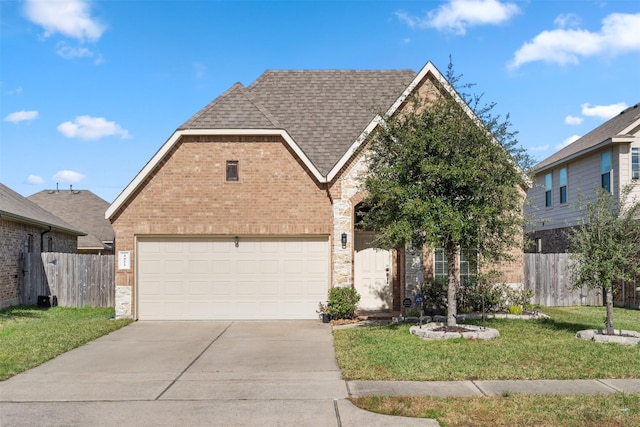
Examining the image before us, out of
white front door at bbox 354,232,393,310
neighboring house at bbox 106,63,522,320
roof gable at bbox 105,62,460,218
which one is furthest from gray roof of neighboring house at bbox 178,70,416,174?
white front door at bbox 354,232,393,310

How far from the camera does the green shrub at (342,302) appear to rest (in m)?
15.0

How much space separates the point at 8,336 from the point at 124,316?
3324 millimetres

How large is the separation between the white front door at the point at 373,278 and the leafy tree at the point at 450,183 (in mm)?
4098

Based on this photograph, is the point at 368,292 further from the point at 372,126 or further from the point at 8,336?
the point at 8,336

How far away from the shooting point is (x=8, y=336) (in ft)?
42.5

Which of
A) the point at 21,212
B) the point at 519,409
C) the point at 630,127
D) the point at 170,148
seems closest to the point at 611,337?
the point at 519,409

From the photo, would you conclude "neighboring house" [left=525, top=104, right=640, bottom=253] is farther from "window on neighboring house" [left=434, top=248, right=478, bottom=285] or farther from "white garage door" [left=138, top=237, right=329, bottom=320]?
"white garage door" [left=138, top=237, right=329, bottom=320]

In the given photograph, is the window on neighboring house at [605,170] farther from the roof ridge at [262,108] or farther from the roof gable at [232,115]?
the roof gable at [232,115]

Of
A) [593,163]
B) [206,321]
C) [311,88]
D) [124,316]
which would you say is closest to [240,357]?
[206,321]

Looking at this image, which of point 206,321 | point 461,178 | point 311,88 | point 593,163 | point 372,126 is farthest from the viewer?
point 593,163

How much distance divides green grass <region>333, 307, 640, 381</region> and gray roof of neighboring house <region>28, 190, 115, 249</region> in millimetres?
23612

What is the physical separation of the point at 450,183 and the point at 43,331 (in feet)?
34.4

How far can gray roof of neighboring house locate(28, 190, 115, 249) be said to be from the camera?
3256 cm

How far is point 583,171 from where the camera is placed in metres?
23.2
